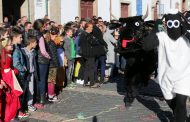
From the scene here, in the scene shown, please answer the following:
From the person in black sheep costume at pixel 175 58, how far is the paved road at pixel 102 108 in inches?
60.4

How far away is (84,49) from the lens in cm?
1177

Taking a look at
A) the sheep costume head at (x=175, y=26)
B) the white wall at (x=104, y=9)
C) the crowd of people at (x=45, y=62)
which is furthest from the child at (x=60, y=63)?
the white wall at (x=104, y=9)

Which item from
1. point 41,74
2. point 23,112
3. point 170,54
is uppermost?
point 170,54

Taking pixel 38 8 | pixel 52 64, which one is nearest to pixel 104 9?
pixel 38 8

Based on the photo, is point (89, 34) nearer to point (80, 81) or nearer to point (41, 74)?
point (80, 81)

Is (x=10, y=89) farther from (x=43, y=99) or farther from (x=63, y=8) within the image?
(x=63, y=8)

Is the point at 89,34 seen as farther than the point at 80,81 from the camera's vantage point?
No

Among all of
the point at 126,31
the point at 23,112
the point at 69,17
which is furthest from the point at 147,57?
the point at 69,17

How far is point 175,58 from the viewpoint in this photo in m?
6.51

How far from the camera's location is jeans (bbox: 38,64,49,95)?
9402 millimetres

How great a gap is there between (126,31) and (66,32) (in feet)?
8.86

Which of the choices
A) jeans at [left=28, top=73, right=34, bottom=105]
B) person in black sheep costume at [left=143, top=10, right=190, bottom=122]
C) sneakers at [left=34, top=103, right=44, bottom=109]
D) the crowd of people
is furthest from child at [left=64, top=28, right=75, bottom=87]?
person in black sheep costume at [left=143, top=10, right=190, bottom=122]

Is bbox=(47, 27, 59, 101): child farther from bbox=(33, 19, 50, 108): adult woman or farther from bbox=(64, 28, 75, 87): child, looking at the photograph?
bbox=(64, 28, 75, 87): child

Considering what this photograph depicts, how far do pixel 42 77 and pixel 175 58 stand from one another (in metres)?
3.71
